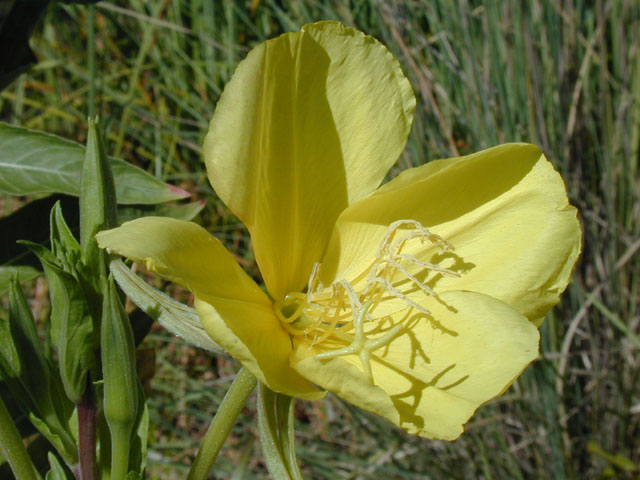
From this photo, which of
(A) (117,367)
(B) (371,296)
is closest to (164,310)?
(A) (117,367)

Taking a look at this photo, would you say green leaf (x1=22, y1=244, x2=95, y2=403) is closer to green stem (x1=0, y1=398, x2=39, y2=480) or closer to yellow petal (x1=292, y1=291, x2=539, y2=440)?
green stem (x1=0, y1=398, x2=39, y2=480)

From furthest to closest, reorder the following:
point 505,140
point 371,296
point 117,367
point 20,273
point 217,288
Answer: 1. point 505,140
2. point 20,273
3. point 371,296
4. point 217,288
5. point 117,367

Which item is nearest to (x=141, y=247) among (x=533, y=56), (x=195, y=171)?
(x=533, y=56)

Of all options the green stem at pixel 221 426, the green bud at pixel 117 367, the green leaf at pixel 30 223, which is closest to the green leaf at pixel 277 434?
the green stem at pixel 221 426

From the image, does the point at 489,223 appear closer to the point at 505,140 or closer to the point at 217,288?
the point at 217,288

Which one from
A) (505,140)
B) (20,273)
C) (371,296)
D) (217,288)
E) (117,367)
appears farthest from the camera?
(505,140)
